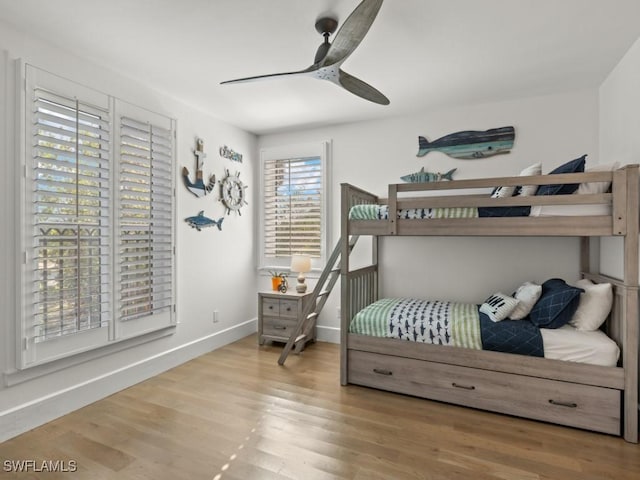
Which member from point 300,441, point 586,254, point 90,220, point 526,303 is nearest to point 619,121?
point 586,254

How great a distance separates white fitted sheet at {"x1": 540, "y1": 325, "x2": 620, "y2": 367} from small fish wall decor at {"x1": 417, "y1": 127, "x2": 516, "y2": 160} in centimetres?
178

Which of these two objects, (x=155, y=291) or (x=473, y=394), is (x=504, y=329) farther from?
(x=155, y=291)

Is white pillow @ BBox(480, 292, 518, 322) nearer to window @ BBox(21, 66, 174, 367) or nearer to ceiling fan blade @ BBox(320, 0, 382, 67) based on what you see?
ceiling fan blade @ BBox(320, 0, 382, 67)

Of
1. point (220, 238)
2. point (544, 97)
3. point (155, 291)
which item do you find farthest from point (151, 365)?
point (544, 97)

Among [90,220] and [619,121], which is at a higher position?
[619,121]

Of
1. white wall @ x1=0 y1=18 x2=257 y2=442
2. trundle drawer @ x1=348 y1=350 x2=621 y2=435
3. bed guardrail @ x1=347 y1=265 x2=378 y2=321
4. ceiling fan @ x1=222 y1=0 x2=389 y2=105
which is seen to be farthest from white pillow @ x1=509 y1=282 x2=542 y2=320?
white wall @ x1=0 y1=18 x2=257 y2=442

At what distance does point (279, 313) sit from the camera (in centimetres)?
397

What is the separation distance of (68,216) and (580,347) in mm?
3528

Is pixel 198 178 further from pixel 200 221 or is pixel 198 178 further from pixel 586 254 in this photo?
pixel 586 254

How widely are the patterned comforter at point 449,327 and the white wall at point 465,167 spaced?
0.48m

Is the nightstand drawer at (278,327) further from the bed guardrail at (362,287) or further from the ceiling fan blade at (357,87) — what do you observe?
the ceiling fan blade at (357,87)

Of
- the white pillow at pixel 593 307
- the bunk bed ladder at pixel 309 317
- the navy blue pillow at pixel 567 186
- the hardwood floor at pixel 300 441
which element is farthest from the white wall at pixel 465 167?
the hardwood floor at pixel 300 441

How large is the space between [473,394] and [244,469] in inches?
64.6

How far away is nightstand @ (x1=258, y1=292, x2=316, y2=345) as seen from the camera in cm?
390
